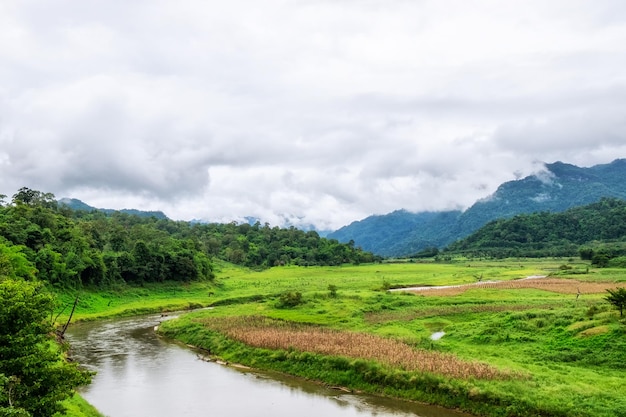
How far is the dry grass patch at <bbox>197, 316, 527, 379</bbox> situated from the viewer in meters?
30.7

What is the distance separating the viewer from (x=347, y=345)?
38.7 metres

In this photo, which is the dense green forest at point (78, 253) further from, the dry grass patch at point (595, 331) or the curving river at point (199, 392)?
the dry grass patch at point (595, 331)

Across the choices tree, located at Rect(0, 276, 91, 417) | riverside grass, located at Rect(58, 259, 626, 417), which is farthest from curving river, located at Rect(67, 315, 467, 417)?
tree, located at Rect(0, 276, 91, 417)

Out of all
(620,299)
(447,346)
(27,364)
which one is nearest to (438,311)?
(447,346)

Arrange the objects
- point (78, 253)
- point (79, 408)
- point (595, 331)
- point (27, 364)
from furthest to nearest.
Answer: point (78, 253) → point (595, 331) → point (79, 408) → point (27, 364)

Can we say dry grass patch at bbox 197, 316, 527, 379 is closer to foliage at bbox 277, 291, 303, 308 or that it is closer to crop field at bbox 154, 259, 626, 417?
crop field at bbox 154, 259, 626, 417

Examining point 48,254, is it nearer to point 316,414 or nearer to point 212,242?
point 316,414

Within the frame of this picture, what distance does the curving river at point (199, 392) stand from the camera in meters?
29.5

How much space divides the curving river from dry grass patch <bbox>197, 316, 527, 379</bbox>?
3.02 meters

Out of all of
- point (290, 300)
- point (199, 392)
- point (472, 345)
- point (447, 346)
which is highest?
point (290, 300)

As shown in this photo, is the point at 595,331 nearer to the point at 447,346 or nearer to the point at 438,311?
the point at 447,346

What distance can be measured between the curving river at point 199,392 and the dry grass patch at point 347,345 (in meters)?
3.02

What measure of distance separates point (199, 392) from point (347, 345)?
11524mm

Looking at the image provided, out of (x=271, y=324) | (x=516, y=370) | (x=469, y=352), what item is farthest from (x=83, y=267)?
(x=516, y=370)
